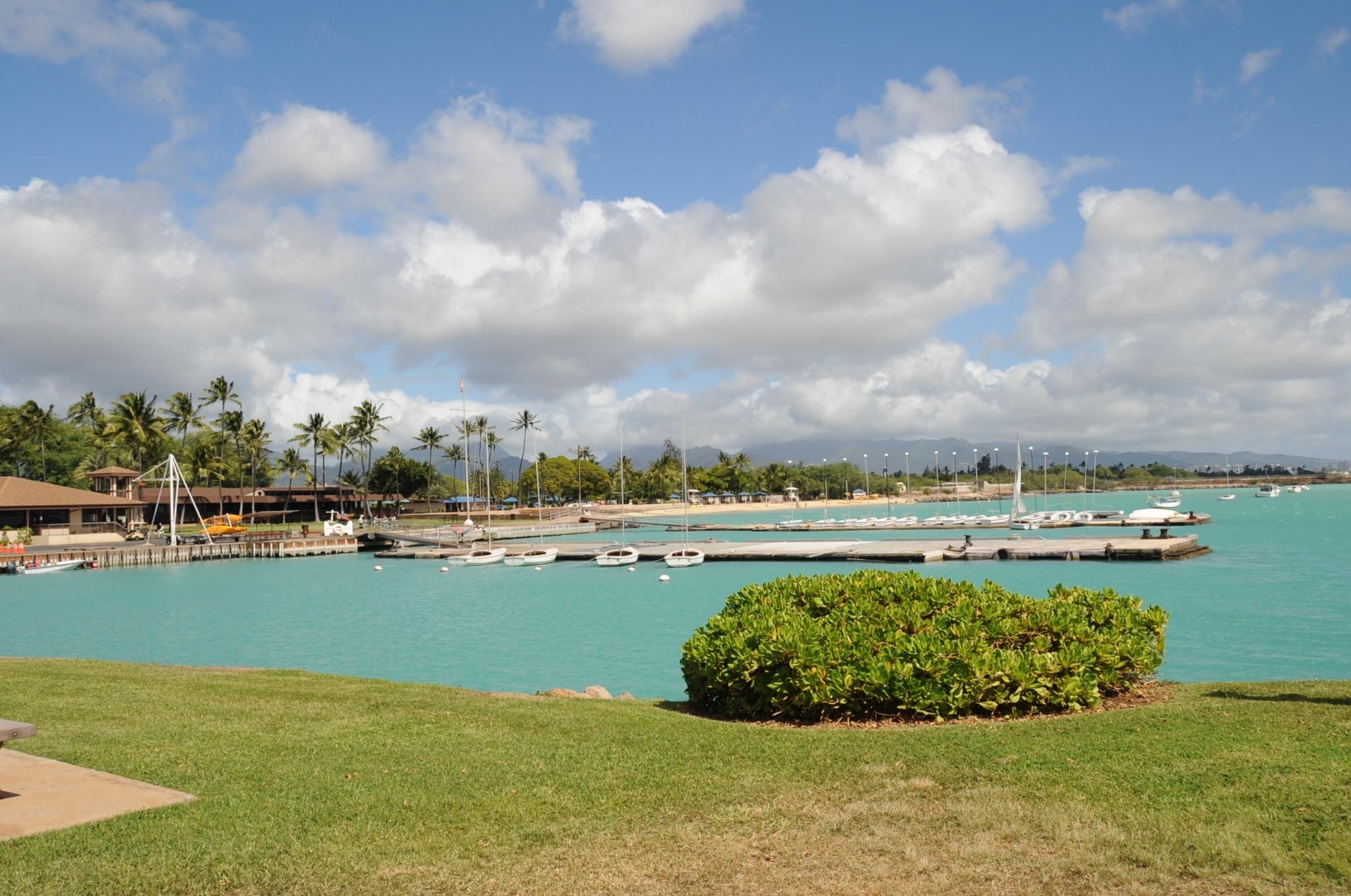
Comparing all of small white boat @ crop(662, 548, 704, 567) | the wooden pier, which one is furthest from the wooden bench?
the wooden pier

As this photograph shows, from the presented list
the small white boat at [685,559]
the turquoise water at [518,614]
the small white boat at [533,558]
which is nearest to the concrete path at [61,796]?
the turquoise water at [518,614]

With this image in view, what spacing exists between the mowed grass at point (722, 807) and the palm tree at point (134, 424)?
96.6 meters

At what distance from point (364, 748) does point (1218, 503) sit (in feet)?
693

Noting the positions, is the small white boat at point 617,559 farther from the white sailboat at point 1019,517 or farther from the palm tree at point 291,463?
the palm tree at point 291,463

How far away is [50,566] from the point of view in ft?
218

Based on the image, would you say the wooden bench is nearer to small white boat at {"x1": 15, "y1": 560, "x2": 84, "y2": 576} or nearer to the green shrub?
the green shrub

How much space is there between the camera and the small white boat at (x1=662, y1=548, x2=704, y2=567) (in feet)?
215

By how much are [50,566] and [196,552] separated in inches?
491

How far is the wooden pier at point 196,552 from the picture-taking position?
7000 centimetres

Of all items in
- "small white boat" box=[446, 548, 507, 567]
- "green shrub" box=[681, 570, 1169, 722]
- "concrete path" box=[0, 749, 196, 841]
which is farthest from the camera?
"small white boat" box=[446, 548, 507, 567]

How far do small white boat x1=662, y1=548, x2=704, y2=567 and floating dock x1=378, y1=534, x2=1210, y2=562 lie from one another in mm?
2069

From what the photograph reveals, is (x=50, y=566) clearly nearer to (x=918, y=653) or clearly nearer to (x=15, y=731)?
(x=15, y=731)

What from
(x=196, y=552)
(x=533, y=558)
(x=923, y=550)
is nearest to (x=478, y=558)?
(x=533, y=558)

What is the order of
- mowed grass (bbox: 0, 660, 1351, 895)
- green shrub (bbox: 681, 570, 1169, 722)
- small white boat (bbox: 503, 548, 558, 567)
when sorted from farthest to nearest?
small white boat (bbox: 503, 548, 558, 567), green shrub (bbox: 681, 570, 1169, 722), mowed grass (bbox: 0, 660, 1351, 895)
